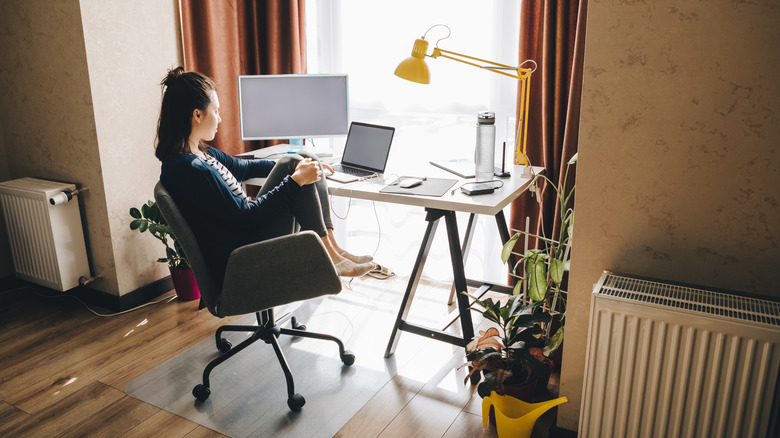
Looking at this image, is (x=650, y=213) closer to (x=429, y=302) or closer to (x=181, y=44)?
(x=429, y=302)

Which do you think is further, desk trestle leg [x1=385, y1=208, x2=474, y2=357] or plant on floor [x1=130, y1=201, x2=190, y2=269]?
plant on floor [x1=130, y1=201, x2=190, y2=269]

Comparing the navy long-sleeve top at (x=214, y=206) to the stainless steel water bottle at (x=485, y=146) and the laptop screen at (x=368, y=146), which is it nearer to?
the laptop screen at (x=368, y=146)

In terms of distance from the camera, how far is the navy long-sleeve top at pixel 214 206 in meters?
1.92

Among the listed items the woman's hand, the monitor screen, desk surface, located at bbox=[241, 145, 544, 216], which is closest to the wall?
the monitor screen

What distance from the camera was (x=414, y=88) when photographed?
3.01 m

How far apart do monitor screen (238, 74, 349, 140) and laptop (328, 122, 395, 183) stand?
28cm

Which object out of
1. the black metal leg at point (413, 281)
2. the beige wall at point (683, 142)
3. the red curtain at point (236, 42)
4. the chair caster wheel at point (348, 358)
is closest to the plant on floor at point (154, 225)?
the red curtain at point (236, 42)

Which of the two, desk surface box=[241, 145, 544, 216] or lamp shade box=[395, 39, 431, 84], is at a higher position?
lamp shade box=[395, 39, 431, 84]

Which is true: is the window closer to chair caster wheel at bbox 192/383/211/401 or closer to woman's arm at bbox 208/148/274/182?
woman's arm at bbox 208/148/274/182

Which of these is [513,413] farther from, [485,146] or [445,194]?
[485,146]

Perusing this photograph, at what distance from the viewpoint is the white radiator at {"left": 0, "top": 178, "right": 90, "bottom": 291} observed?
2.68m

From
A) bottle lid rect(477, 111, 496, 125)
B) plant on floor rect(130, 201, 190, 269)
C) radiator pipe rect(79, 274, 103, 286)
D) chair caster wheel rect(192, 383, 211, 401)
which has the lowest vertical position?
chair caster wheel rect(192, 383, 211, 401)

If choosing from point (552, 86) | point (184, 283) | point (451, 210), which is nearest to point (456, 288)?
point (451, 210)

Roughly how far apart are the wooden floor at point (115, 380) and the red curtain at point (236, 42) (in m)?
1.13
